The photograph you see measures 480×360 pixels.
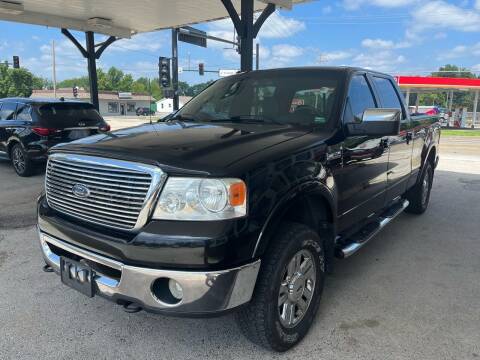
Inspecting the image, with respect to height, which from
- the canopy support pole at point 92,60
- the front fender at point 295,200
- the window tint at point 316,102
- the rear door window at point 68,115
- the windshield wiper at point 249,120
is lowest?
the front fender at point 295,200

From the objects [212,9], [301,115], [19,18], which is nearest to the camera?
[301,115]

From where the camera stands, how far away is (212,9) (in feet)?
37.2

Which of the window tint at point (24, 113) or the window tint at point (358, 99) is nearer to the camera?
the window tint at point (358, 99)

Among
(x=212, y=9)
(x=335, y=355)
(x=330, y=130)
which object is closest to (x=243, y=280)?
(x=335, y=355)

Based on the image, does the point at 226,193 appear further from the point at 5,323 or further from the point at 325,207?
the point at 5,323

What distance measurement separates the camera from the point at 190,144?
2.61m

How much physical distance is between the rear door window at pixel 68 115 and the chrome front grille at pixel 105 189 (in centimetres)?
642

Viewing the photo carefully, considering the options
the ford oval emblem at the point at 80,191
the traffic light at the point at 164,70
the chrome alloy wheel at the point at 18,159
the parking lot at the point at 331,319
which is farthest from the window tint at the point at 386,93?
the traffic light at the point at 164,70

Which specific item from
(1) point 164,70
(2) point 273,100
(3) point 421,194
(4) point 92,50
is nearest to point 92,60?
(4) point 92,50

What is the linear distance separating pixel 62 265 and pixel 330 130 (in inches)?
83.1

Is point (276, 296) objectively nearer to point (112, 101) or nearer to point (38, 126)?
point (38, 126)

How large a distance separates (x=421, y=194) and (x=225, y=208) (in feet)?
14.8

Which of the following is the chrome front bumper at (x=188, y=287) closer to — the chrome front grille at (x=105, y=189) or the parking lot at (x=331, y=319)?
the chrome front grille at (x=105, y=189)

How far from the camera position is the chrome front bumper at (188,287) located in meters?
2.17
